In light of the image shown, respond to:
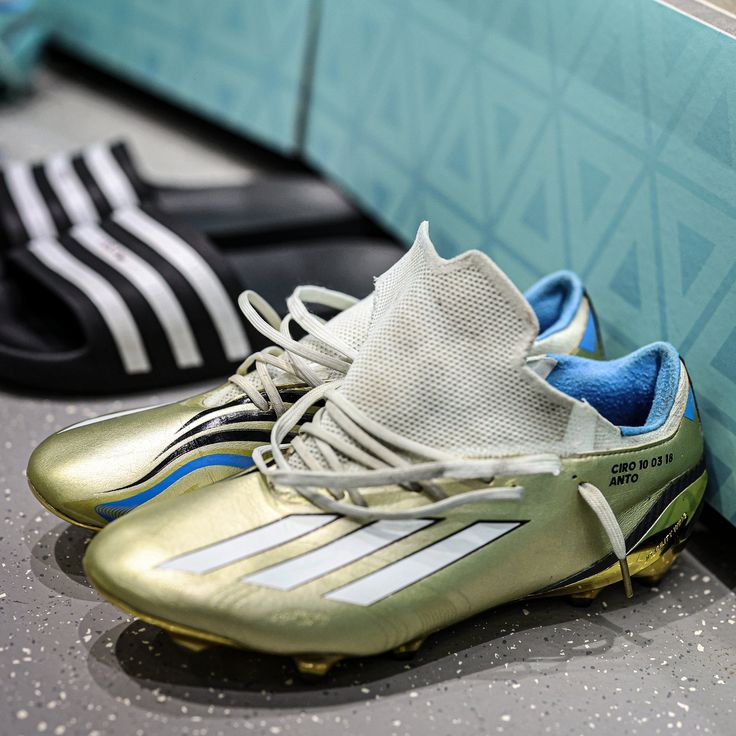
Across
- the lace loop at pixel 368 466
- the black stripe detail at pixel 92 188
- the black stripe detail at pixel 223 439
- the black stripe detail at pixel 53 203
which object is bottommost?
the black stripe detail at pixel 53 203

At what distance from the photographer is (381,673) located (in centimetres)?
60

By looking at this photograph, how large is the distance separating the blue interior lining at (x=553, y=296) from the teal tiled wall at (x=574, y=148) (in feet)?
0.23

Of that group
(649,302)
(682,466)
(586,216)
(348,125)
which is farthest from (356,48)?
(682,466)

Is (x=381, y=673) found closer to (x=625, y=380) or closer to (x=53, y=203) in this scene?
(x=625, y=380)

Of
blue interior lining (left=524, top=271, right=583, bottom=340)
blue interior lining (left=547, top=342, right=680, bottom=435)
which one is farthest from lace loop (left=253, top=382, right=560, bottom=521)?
blue interior lining (left=524, top=271, right=583, bottom=340)

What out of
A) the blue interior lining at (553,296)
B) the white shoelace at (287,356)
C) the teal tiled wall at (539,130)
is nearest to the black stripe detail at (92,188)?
the teal tiled wall at (539,130)

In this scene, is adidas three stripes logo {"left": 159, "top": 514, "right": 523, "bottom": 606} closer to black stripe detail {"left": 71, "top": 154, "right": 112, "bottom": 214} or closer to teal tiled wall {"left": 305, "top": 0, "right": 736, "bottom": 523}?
teal tiled wall {"left": 305, "top": 0, "right": 736, "bottom": 523}

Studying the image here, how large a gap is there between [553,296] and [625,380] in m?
0.13

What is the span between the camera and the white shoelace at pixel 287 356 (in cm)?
67

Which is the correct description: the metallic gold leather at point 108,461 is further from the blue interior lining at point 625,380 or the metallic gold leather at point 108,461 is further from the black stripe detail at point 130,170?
the black stripe detail at point 130,170

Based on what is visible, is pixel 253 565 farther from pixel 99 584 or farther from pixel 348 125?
pixel 348 125

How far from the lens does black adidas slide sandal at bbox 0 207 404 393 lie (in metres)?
0.89

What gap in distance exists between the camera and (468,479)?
1.94 ft

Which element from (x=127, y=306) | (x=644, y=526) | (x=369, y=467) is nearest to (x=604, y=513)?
(x=644, y=526)
